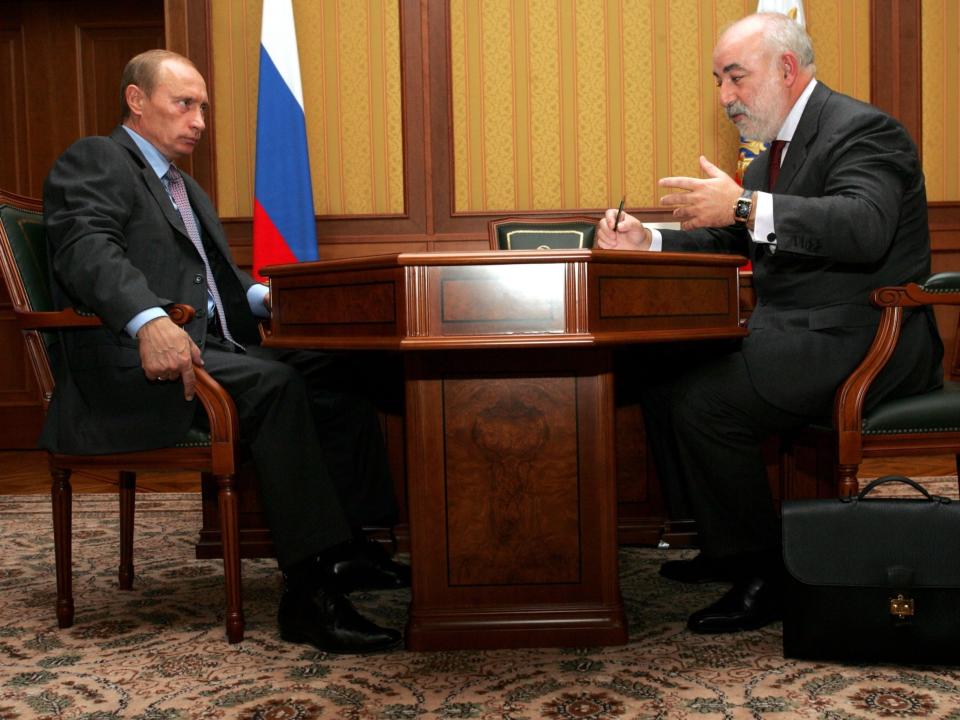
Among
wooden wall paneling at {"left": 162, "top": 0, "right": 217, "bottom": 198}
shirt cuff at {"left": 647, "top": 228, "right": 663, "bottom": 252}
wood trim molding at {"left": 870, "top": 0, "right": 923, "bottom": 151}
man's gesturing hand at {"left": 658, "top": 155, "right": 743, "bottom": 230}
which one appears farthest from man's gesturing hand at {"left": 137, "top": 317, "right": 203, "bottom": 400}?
wood trim molding at {"left": 870, "top": 0, "right": 923, "bottom": 151}

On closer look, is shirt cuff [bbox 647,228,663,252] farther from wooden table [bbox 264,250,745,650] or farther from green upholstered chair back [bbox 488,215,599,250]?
green upholstered chair back [bbox 488,215,599,250]

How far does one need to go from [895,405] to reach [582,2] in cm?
329

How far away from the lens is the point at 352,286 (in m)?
1.97

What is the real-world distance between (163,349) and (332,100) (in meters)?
3.07

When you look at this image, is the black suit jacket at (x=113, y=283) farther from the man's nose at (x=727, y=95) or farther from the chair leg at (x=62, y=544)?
the man's nose at (x=727, y=95)

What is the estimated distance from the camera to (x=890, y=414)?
7.03ft

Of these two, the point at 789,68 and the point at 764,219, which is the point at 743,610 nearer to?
the point at 764,219

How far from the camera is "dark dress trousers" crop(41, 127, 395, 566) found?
2.15 metres

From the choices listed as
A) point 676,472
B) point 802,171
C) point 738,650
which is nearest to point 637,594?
point 676,472

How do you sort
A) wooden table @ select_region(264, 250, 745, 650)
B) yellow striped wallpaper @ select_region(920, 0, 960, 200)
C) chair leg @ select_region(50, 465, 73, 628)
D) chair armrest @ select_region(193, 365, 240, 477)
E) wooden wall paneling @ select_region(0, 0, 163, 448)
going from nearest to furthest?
wooden table @ select_region(264, 250, 745, 650) < chair armrest @ select_region(193, 365, 240, 477) < chair leg @ select_region(50, 465, 73, 628) < yellow striped wallpaper @ select_region(920, 0, 960, 200) < wooden wall paneling @ select_region(0, 0, 163, 448)

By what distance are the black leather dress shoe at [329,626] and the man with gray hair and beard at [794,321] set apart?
0.70 meters

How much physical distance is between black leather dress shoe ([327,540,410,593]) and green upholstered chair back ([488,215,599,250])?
1294 mm

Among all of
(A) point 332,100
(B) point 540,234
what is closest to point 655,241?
(B) point 540,234

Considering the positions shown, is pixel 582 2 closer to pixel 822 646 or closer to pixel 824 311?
pixel 824 311
